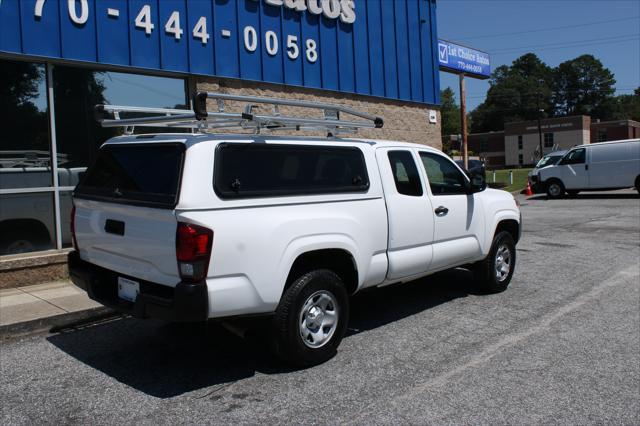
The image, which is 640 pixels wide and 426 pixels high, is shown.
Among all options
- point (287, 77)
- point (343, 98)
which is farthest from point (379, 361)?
point (343, 98)

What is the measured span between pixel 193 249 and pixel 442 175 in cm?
330

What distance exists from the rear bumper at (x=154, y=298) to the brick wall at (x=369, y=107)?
5.19 meters

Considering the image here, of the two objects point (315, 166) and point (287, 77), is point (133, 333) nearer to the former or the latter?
point (315, 166)

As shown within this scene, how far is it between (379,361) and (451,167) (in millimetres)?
2588

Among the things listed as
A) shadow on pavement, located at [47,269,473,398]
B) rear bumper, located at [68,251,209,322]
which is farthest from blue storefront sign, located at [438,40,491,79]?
rear bumper, located at [68,251,209,322]

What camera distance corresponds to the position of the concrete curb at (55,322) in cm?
557

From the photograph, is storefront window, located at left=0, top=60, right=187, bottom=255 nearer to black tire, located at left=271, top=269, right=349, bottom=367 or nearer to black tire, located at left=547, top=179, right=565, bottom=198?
black tire, located at left=271, top=269, right=349, bottom=367

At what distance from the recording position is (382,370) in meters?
4.51

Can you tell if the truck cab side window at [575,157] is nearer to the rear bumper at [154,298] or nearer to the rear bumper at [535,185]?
the rear bumper at [535,185]

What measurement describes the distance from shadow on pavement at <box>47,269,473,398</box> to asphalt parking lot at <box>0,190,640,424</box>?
0.06 ft

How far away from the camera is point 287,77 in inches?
408

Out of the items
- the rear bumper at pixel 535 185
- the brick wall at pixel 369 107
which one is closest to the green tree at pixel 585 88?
the rear bumper at pixel 535 185

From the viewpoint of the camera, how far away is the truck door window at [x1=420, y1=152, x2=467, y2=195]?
5.96 m

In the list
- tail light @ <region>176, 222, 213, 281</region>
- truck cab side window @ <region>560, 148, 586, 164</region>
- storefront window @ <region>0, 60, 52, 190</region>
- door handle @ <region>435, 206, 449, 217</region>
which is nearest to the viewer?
tail light @ <region>176, 222, 213, 281</region>
